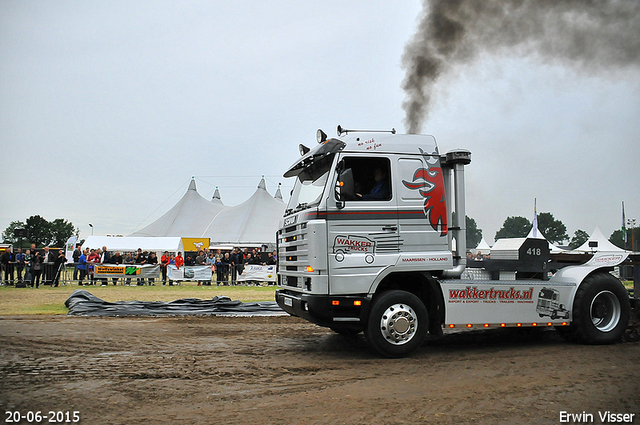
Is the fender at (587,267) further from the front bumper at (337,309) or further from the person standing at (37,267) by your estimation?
the person standing at (37,267)

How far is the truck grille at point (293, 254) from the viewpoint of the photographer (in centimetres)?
715

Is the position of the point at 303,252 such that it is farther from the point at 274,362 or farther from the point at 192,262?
the point at 192,262

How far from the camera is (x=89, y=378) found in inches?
229

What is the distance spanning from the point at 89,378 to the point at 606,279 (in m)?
8.13

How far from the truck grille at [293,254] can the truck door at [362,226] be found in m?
0.48

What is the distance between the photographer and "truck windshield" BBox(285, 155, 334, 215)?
7.26m

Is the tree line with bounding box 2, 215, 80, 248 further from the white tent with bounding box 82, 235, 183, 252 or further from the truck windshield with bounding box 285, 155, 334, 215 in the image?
the truck windshield with bounding box 285, 155, 334, 215

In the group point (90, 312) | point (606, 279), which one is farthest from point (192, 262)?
point (606, 279)

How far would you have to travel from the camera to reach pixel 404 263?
23.4 feet

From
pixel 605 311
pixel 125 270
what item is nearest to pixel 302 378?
pixel 605 311

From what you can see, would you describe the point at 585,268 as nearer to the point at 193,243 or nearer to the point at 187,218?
the point at 193,243

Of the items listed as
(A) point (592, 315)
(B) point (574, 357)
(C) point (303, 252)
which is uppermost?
(C) point (303, 252)

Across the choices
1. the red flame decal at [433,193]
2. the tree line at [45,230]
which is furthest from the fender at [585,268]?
the tree line at [45,230]

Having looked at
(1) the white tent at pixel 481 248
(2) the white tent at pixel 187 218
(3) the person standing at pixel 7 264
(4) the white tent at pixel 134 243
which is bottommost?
(3) the person standing at pixel 7 264
